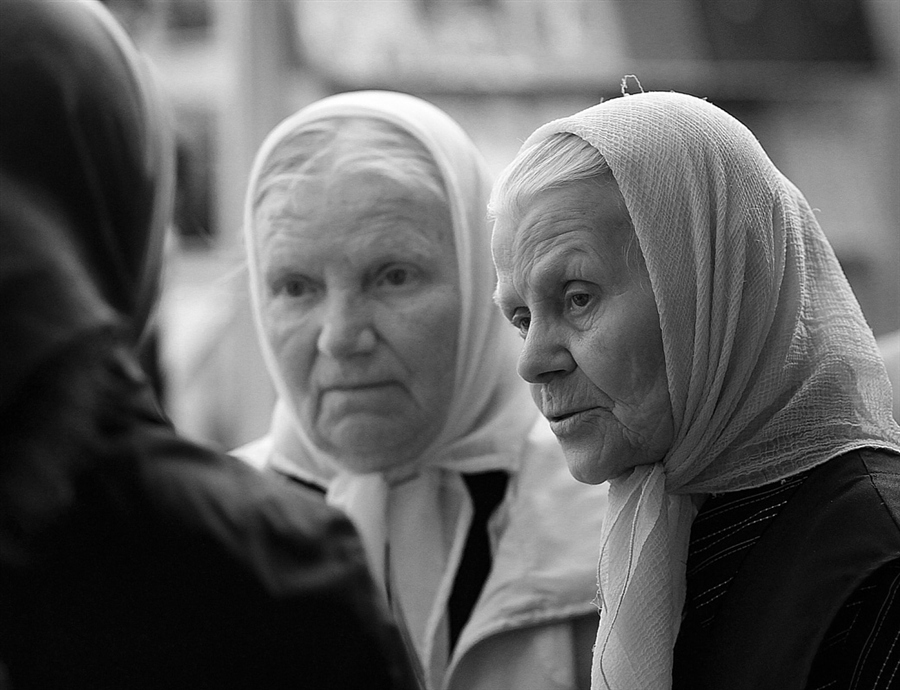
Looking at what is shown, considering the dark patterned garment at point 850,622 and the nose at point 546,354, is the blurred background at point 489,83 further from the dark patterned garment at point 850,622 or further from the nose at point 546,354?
the dark patterned garment at point 850,622

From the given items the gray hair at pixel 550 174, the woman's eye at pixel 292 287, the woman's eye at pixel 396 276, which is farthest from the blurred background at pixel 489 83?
the gray hair at pixel 550 174

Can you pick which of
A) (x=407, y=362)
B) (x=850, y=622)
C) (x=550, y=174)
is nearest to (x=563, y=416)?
(x=550, y=174)

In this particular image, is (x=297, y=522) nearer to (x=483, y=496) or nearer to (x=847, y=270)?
(x=483, y=496)

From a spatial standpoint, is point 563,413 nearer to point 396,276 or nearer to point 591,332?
point 591,332

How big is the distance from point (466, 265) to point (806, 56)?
263 centimetres

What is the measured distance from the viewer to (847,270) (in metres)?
4.21

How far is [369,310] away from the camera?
186cm

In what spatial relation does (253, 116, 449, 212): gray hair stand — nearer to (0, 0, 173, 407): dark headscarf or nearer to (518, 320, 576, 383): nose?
(518, 320, 576, 383): nose

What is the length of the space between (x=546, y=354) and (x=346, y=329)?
540 mm

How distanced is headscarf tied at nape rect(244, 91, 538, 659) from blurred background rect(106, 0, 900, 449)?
159 centimetres

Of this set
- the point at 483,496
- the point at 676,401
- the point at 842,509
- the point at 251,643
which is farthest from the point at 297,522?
the point at 483,496

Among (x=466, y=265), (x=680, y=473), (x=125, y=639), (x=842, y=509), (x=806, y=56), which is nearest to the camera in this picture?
(x=125, y=639)

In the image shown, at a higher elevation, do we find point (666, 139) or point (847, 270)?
point (666, 139)

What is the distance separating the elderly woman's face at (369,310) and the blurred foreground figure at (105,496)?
691 millimetres
